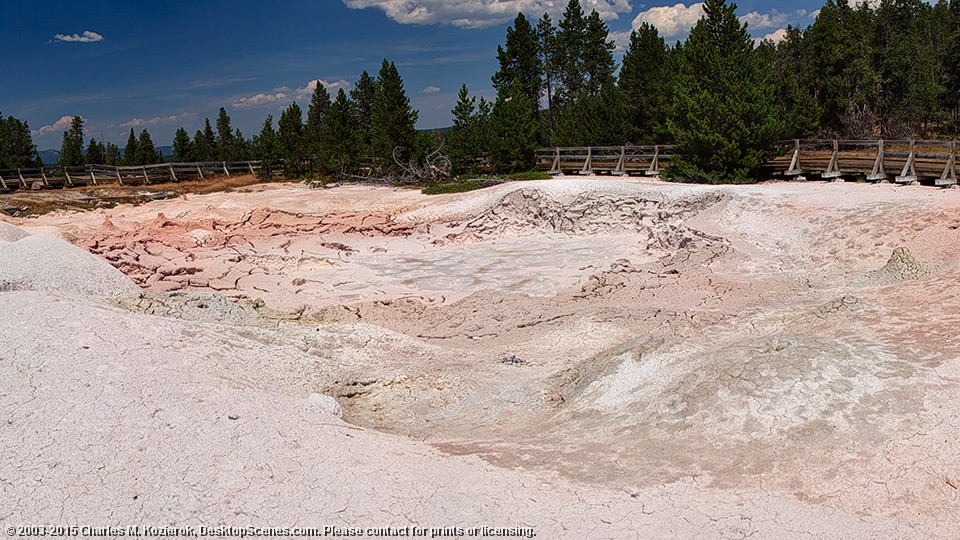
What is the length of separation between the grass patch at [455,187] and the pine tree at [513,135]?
427cm

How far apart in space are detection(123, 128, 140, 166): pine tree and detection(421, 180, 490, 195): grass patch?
33.9 m

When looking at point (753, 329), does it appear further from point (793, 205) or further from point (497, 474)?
point (793, 205)

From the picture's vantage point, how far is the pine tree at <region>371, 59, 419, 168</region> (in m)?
34.6

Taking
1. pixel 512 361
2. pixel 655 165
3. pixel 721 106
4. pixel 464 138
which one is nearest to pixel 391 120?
pixel 464 138

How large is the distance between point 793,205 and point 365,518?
52.9ft

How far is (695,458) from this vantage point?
5617mm

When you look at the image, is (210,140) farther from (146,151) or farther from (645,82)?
(645,82)

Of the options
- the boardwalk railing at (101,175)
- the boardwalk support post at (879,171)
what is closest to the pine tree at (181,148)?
the boardwalk railing at (101,175)

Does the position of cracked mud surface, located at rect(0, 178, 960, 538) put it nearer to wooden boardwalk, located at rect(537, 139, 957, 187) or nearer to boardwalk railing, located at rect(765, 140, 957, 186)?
boardwalk railing, located at rect(765, 140, 957, 186)

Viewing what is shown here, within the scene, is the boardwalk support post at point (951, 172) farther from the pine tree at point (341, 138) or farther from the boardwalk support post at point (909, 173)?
the pine tree at point (341, 138)

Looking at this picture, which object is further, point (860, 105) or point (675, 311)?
point (860, 105)

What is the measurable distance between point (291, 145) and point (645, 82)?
21.2 metres

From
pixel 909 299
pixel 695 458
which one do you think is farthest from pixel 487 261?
pixel 695 458

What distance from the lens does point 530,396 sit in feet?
28.5
